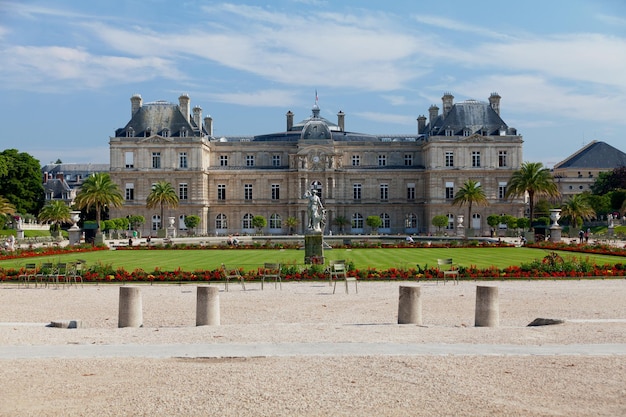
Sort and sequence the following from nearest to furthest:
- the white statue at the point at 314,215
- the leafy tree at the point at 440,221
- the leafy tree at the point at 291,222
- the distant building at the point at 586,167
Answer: the white statue at the point at 314,215
the leafy tree at the point at 440,221
the leafy tree at the point at 291,222
the distant building at the point at 586,167

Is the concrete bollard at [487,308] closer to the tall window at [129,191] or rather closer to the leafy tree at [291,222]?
A: the leafy tree at [291,222]

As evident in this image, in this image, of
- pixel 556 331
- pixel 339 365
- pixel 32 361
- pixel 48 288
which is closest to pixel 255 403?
pixel 339 365

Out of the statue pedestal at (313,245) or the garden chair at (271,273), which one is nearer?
the garden chair at (271,273)

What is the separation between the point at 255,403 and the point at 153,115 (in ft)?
250

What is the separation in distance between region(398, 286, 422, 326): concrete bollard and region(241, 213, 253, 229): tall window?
6787 cm

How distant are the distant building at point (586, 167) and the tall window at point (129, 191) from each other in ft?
245

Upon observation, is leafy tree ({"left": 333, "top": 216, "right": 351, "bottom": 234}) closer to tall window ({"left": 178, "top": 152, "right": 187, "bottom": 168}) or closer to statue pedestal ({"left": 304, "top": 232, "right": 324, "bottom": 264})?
tall window ({"left": 178, "top": 152, "right": 187, "bottom": 168})

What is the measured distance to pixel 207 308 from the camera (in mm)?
16250

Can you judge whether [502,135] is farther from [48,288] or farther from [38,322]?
[38,322]

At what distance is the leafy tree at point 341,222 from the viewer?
267 ft

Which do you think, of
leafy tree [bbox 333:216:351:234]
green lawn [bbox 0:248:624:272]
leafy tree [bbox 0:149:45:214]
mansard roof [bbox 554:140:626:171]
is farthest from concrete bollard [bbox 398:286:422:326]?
mansard roof [bbox 554:140:626:171]

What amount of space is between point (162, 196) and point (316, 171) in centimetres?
1884

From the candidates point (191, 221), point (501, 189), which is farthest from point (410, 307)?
point (501, 189)

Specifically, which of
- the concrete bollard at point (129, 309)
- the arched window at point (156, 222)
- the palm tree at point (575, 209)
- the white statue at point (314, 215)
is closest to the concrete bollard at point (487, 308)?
the concrete bollard at point (129, 309)
